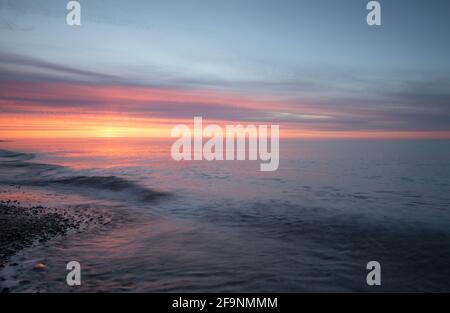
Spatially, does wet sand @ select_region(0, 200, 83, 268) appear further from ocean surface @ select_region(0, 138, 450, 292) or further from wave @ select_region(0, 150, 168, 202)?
wave @ select_region(0, 150, 168, 202)

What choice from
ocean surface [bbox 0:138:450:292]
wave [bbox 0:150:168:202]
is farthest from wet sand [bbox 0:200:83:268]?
wave [bbox 0:150:168:202]

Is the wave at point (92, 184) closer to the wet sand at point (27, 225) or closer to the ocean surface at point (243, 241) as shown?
the ocean surface at point (243, 241)

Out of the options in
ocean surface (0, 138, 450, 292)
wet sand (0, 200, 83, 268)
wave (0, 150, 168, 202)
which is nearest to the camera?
ocean surface (0, 138, 450, 292)

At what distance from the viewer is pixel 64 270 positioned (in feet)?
42.3

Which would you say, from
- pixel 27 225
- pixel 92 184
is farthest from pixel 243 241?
pixel 92 184

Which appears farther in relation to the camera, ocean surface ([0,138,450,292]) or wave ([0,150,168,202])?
wave ([0,150,168,202])

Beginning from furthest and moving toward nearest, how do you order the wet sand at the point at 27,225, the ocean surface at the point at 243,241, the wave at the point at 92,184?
the wave at the point at 92,184
the wet sand at the point at 27,225
the ocean surface at the point at 243,241

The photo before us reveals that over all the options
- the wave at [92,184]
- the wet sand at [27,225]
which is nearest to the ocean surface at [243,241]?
the wave at [92,184]

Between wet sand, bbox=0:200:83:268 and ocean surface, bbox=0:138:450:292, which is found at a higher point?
wet sand, bbox=0:200:83:268

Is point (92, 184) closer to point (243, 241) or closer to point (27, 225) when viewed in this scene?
point (27, 225)

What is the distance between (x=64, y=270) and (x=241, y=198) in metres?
20.7
